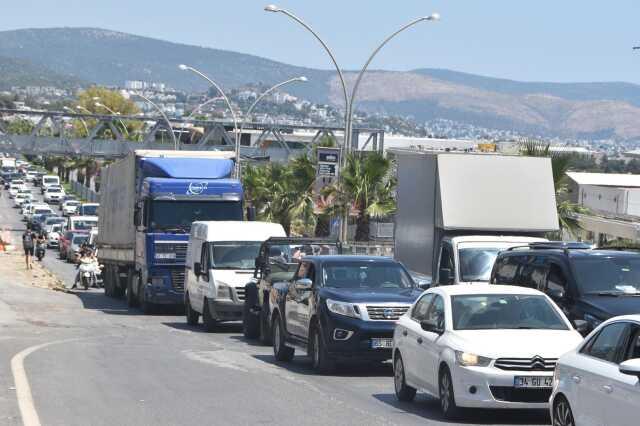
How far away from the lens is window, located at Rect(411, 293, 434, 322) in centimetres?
1571

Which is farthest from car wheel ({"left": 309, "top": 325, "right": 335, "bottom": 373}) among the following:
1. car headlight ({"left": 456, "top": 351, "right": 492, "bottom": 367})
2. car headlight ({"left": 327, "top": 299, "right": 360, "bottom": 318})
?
car headlight ({"left": 456, "top": 351, "right": 492, "bottom": 367})

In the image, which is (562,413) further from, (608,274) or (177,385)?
(177,385)

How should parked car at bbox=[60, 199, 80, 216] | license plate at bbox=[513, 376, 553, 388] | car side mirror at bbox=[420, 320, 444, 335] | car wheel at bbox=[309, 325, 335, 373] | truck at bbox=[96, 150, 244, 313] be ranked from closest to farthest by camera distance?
license plate at bbox=[513, 376, 553, 388] < car side mirror at bbox=[420, 320, 444, 335] < car wheel at bbox=[309, 325, 335, 373] < truck at bbox=[96, 150, 244, 313] < parked car at bbox=[60, 199, 80, 216]

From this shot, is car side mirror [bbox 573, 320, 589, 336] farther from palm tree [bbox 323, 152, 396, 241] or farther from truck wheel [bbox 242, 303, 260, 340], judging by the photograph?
palm tree [bbox 323, 152, 396, 241]

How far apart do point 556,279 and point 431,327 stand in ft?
10.9

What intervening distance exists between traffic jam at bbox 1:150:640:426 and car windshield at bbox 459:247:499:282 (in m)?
0.03

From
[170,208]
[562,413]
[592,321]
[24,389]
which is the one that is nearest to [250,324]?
[170,208]

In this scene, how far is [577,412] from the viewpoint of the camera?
11.5m

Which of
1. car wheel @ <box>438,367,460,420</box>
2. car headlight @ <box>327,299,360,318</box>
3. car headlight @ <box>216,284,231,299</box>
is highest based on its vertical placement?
car headlight @ <box>327,299,360,318</box>

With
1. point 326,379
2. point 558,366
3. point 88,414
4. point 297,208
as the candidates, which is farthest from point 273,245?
point 297,208

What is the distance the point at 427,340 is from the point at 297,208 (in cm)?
3858

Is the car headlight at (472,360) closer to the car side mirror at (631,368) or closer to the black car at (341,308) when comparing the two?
the car side mirror at (631,368)

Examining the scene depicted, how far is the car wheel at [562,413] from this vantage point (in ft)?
38.7

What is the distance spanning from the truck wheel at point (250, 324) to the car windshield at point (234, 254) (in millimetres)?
2600
